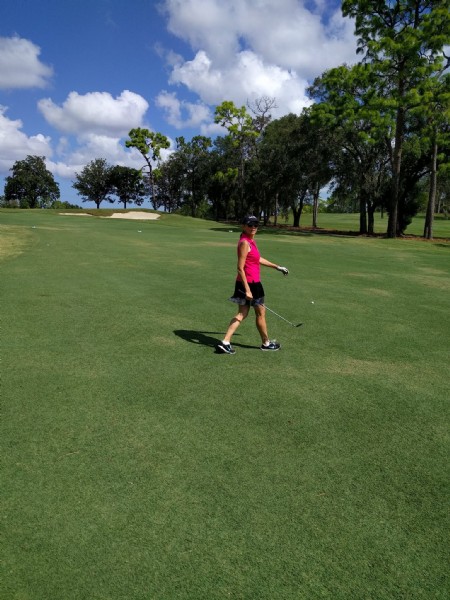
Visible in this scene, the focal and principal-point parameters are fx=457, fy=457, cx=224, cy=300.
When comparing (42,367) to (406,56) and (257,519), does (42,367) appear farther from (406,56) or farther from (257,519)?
(406,56)

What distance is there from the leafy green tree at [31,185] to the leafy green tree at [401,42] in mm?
75938

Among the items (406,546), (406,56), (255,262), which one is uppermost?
(406,56)

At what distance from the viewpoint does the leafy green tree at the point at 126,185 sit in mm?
84562

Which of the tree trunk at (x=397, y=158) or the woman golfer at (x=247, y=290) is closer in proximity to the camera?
the woman golfer at (x=247, y=290)

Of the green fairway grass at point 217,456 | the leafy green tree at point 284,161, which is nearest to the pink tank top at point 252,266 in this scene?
the green fairway grass at point 217,456

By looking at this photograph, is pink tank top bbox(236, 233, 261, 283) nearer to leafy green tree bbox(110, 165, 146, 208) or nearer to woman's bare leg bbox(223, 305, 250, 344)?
woman's bare leg bbox(223, 305, 250, 344)

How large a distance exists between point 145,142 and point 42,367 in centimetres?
5988

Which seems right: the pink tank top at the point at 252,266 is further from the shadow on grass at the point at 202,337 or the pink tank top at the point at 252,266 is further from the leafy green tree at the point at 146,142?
the leafy green tree at the point at 146,142

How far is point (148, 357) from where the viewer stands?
21.0 feet

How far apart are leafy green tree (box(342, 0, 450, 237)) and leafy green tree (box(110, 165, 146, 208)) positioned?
6015cm

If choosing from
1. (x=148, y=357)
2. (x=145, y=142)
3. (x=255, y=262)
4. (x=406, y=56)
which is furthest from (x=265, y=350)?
(x=145, y=142)

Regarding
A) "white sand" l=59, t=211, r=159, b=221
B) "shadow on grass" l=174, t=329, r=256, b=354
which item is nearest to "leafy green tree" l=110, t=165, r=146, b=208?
"white sand" l=59, t=211, r=159, b=221

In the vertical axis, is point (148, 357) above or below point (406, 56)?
below

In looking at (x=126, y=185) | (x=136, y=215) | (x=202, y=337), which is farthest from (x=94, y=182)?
(x=202, y=337)
